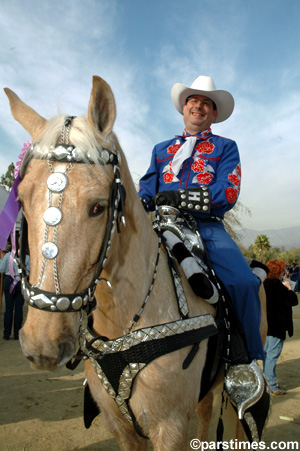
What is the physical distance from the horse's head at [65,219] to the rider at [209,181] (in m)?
1.07

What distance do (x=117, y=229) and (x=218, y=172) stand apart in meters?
1.58

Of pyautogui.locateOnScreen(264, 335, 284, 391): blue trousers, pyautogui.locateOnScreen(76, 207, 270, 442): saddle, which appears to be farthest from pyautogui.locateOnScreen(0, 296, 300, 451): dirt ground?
pyautogui.locateOnScreen(76, 207, 270, 442): saddle

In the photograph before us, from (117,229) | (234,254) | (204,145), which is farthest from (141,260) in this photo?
(204,145)

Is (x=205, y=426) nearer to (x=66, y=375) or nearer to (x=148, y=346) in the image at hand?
(x=148, y=346)

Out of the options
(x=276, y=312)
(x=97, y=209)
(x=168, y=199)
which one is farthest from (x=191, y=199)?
(x=276, y=312)

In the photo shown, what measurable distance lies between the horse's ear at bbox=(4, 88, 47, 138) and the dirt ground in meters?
3.87

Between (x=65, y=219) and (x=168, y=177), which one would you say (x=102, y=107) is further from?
(x=168, y=177)

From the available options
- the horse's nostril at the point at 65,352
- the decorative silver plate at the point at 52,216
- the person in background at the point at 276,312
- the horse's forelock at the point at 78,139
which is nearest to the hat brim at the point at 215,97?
the horse's forelock at the point at 78,139

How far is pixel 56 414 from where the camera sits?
4574mm

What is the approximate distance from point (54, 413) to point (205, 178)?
4261 mm

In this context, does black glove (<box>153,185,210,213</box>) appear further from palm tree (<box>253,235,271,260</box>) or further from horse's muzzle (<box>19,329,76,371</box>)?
palm tree (<box>253,235,271,260</box>)

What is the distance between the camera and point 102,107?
5.67 ft

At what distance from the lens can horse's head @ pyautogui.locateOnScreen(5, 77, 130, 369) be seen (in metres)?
1.30

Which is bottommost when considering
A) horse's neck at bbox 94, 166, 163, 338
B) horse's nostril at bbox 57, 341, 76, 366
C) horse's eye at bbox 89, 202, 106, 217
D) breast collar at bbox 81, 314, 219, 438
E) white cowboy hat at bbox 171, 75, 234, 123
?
breast collar at bbox 81, 314, 219, 438
